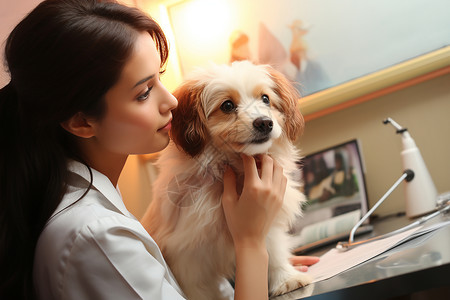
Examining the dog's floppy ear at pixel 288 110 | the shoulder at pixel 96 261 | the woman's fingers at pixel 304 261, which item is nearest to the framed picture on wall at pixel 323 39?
the dog's floppy ear at pixel 288 110

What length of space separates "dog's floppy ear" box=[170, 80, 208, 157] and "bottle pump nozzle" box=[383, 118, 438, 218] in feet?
2.93

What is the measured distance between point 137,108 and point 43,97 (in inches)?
7.7

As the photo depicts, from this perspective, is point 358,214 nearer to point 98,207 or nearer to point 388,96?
point 388,96

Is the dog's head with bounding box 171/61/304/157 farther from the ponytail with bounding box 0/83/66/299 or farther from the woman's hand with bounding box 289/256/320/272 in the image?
the woman's hand with bounding box 289/256/320/272

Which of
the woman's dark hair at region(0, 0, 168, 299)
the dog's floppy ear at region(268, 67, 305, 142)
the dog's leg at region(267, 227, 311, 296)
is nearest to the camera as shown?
the woman's dark hair at region(0, 0, 168, 299)

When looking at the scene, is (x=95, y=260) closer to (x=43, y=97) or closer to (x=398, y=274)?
(x=43, y=97)

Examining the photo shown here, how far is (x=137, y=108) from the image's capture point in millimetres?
946

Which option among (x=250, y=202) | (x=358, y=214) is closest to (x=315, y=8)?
(x=358, y=214)

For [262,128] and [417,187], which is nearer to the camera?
[262,128]

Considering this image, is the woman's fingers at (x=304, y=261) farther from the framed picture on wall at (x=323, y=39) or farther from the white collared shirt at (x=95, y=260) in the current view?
the framed picture on wall at (x=323, y=39)

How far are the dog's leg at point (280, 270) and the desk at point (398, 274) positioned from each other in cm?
10

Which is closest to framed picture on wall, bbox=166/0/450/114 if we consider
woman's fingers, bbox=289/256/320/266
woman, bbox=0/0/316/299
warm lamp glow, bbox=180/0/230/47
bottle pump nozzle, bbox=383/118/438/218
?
warm lamp glow, bbox=180/0/230/47

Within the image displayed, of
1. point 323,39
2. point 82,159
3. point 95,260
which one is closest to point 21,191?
point 82,159

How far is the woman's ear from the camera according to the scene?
94 cm
